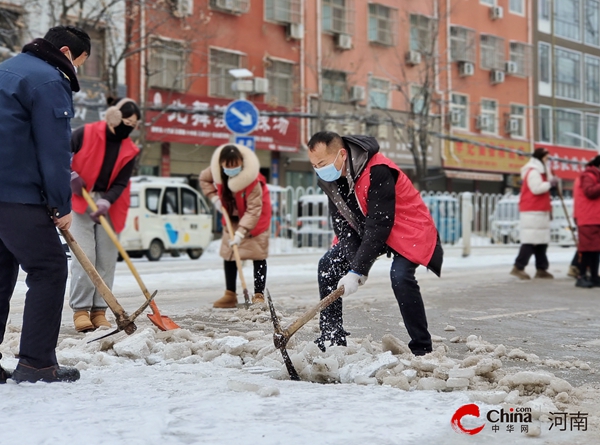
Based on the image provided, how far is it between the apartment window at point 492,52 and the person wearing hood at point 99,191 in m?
32.8

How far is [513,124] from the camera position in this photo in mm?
39281

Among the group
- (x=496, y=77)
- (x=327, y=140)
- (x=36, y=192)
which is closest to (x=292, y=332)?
(x=327, y=140)

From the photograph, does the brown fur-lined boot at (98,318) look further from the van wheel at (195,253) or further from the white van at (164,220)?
the van wheel at (195,253)

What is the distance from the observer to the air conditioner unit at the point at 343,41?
31.7 m

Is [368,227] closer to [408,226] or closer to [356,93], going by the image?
[408,226]

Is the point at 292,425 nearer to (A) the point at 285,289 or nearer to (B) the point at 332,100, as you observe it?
(A) the point at 285,289

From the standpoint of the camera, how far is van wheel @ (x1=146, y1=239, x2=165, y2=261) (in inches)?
784

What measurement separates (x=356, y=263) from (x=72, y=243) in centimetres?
151

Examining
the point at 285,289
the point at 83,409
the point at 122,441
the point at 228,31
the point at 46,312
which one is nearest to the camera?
the point at 122,441

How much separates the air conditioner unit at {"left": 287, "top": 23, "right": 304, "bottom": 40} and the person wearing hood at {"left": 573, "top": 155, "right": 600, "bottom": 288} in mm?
19984

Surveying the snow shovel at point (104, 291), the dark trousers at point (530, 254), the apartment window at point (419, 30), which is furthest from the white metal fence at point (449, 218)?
the snow shovel at point (104, 291)

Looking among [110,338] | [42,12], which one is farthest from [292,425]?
[42,12]

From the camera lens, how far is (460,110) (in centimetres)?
3697

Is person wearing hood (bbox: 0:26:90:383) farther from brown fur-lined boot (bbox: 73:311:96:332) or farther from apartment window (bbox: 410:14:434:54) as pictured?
apartment window (bbox: 410:14:434:54)
